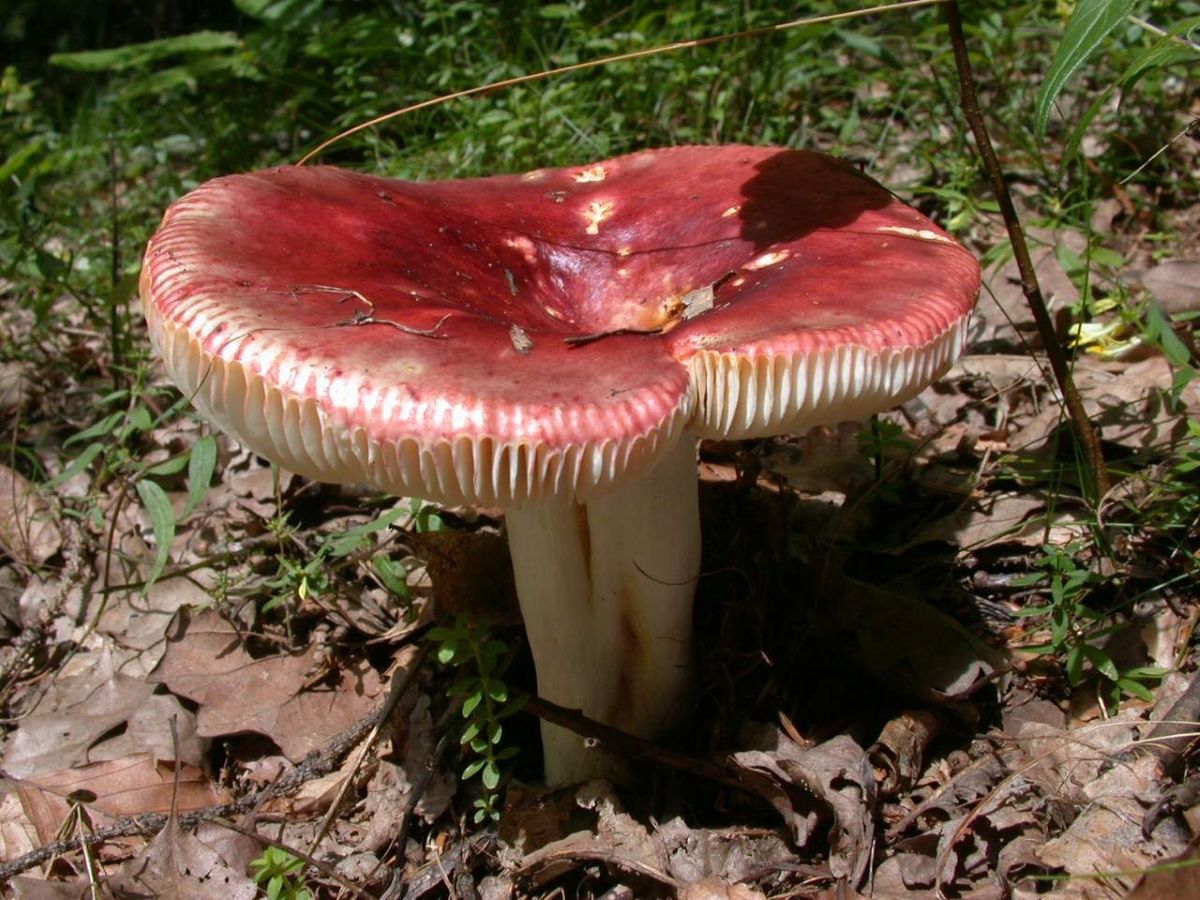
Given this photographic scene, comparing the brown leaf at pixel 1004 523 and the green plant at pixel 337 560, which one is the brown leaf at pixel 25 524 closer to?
the green plant at pixel 337 560

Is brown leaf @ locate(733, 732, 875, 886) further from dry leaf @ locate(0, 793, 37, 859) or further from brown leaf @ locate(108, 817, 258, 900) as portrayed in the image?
dry leaf @ locate(0, 793, 37, 859)

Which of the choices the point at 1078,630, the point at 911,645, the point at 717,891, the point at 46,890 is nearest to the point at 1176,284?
the point at 1078,630

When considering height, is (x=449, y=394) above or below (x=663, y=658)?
above

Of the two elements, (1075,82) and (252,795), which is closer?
(252,795)

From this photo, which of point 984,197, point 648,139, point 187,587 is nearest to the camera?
point 187,587

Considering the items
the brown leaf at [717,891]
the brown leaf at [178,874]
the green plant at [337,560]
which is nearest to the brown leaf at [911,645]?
the brown leaf at [717,891]

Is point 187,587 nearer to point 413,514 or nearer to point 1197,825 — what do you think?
point 413,514

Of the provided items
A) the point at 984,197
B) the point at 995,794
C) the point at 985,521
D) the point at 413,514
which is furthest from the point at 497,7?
the point at 995,794

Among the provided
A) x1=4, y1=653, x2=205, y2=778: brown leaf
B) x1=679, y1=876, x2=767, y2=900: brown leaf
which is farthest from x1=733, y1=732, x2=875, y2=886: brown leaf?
x1=4, y1=653, x2=205, y2=778: brown leaf
